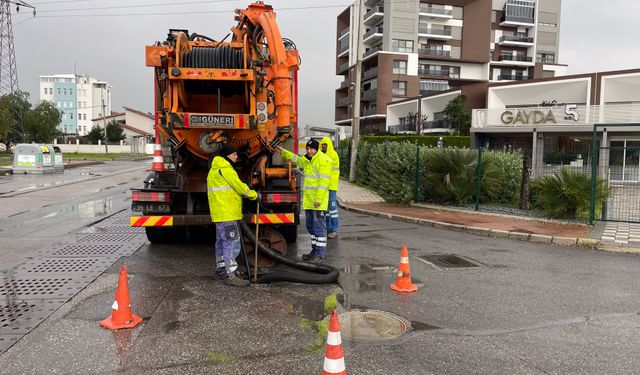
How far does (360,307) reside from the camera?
5.42 meters

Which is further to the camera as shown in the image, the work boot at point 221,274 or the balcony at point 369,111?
the balcony at point 369,111

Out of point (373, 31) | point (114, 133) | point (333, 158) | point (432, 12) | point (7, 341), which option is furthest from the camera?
point (114, 133)

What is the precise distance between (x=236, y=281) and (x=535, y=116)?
112 feet

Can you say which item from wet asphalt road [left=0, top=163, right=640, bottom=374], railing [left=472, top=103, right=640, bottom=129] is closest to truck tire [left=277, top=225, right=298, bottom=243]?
wet asphalt road [left=0, top=163, right=640, bottom=374]

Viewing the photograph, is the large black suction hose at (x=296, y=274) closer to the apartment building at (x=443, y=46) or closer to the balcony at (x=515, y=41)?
the apartment building at (x=443, y=46)

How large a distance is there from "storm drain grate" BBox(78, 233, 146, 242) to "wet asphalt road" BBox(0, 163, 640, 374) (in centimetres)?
111

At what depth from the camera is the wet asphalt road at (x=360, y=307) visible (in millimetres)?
4008

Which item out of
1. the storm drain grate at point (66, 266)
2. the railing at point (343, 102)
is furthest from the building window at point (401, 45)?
the storm drain grate at point (66, 266)

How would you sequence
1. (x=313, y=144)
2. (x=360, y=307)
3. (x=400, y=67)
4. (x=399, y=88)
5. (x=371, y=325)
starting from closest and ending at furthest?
1. (x=371, y=325)
2. (x=360, y=307)
3. (x=313, y=144)
4. (x=400, y=67)
5. (x=399, y=88)

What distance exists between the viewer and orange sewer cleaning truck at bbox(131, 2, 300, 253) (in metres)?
6.88

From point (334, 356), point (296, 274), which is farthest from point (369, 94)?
point (334, 356)

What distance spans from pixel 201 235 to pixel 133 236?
1358 mm

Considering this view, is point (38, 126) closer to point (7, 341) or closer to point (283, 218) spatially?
point (283, 218)

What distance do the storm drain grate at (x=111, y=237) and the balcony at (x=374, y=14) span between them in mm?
66642
